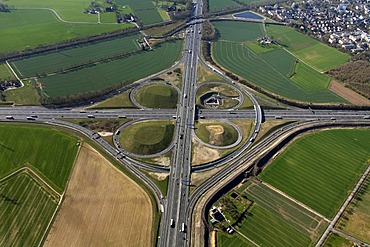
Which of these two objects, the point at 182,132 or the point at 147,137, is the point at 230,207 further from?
the point at 147,137

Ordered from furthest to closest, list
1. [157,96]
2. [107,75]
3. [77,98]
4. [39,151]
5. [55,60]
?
[55,60] → [107,75] → [157,96] → [77,98] → [39,151]

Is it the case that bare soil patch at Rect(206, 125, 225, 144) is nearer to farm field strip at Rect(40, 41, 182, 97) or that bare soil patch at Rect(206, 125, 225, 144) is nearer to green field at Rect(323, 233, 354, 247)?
farm field strip at Rect(40, 41, 182, 97)

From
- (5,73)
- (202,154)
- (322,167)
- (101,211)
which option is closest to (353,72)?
(322,167)

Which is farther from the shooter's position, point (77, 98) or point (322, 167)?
point (77, 98)

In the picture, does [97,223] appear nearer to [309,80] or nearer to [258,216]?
[258,216]

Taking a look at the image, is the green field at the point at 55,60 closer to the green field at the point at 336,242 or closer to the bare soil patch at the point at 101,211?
the bare soil patch at the point at 101,211

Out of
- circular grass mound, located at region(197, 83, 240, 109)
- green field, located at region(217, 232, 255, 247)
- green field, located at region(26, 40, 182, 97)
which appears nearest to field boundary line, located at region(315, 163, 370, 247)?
green field, located at region(217, 232, 255, 247)
